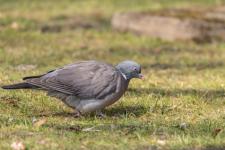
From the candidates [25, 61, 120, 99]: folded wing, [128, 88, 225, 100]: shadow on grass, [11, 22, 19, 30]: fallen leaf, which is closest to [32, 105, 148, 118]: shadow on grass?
[25, 61, 120, 99]: folded wing

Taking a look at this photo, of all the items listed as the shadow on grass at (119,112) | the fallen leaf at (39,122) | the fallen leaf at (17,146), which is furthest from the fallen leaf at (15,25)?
the fallen leaf at (17,146)

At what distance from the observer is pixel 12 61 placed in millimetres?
10156

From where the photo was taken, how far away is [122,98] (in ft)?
25.3

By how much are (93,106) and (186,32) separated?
5.97 meters

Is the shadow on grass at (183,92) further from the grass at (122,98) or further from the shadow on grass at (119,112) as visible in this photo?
the shadow on grass at (119,112)

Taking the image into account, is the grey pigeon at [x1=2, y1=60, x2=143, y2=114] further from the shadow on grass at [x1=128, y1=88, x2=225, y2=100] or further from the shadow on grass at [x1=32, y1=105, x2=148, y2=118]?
the shadow on grass at [x1=128, y1=88, x2=225, y2=100]

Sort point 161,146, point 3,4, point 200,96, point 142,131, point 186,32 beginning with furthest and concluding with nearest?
point 3,4, point 186,32, point 200,96, point 142,131, point 161,146

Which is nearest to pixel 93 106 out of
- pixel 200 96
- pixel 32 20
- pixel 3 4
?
pixel 200 96

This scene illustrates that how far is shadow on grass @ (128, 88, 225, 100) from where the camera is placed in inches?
317

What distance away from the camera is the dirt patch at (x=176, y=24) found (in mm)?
12367

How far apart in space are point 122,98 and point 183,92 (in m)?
0.90

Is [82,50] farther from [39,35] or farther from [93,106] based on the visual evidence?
[93,106]

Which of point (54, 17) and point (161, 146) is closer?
point (161, 146)

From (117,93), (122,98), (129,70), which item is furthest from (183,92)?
(117,93)
